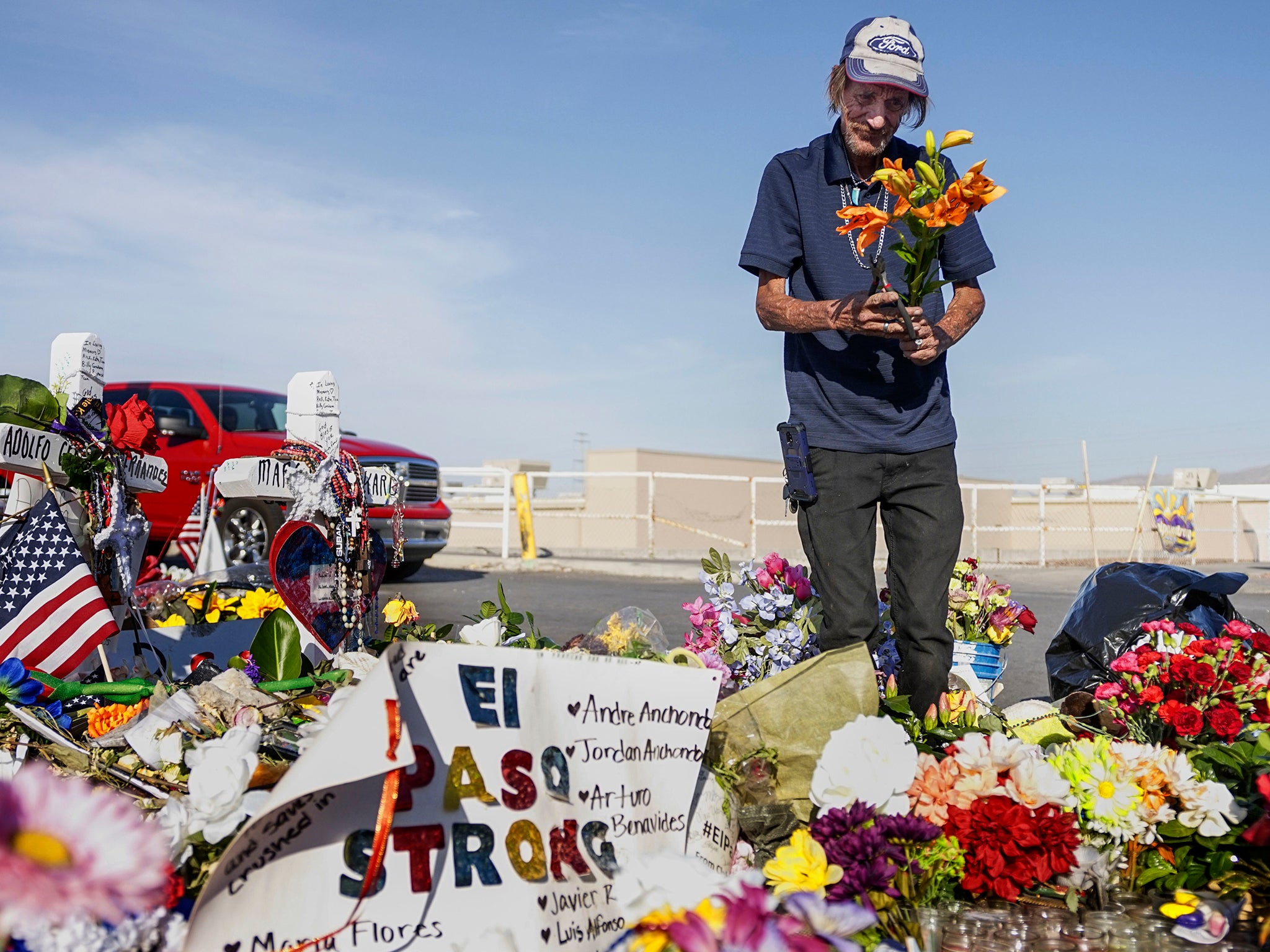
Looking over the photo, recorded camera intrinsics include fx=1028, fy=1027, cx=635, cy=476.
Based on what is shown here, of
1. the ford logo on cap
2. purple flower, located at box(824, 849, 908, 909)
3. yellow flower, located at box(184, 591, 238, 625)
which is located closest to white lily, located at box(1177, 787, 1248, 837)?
purple flower, located at box(824, 849, 908, 909)

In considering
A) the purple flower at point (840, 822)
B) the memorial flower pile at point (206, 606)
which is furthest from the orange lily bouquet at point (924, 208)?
the memorial flower pile at point (206, 606)

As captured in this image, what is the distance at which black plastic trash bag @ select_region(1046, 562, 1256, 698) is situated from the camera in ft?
11.5

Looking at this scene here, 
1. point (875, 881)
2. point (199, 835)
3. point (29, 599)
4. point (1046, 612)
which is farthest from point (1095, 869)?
point (1046, 612)

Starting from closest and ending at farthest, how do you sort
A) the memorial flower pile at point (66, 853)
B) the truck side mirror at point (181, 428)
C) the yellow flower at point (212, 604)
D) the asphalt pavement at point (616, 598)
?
the memorial flower pile at point (66, 853)
the yellow flower at point (212, 604)
the asphalt pavement at point (616, 598)
the truck side mirror at point (181, 428)

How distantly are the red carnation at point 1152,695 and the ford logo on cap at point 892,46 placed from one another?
168 centimetres

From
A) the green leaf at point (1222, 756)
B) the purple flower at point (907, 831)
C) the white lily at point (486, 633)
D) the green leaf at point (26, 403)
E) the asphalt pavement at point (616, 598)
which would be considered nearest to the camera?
the purple flower at point (907, 831)

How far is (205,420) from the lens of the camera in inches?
421

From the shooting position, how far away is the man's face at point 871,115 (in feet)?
9.02

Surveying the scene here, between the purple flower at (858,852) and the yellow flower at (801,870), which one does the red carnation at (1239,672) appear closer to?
the purple flower at (858,852)

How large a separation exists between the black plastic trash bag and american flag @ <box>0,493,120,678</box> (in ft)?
9.95

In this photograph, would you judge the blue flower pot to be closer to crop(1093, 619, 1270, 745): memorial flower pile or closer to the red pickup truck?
crop(1093, 619, 1270, 745): memorial flower pile

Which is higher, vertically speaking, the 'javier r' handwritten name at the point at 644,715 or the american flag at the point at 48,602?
the american flag at the point at 48,602

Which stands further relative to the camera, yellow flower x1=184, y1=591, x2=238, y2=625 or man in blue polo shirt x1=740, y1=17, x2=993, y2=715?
yellow flower x1=184, y1=591, x2=238, y2=625

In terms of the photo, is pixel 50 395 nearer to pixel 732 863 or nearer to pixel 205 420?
pixel 732 863
